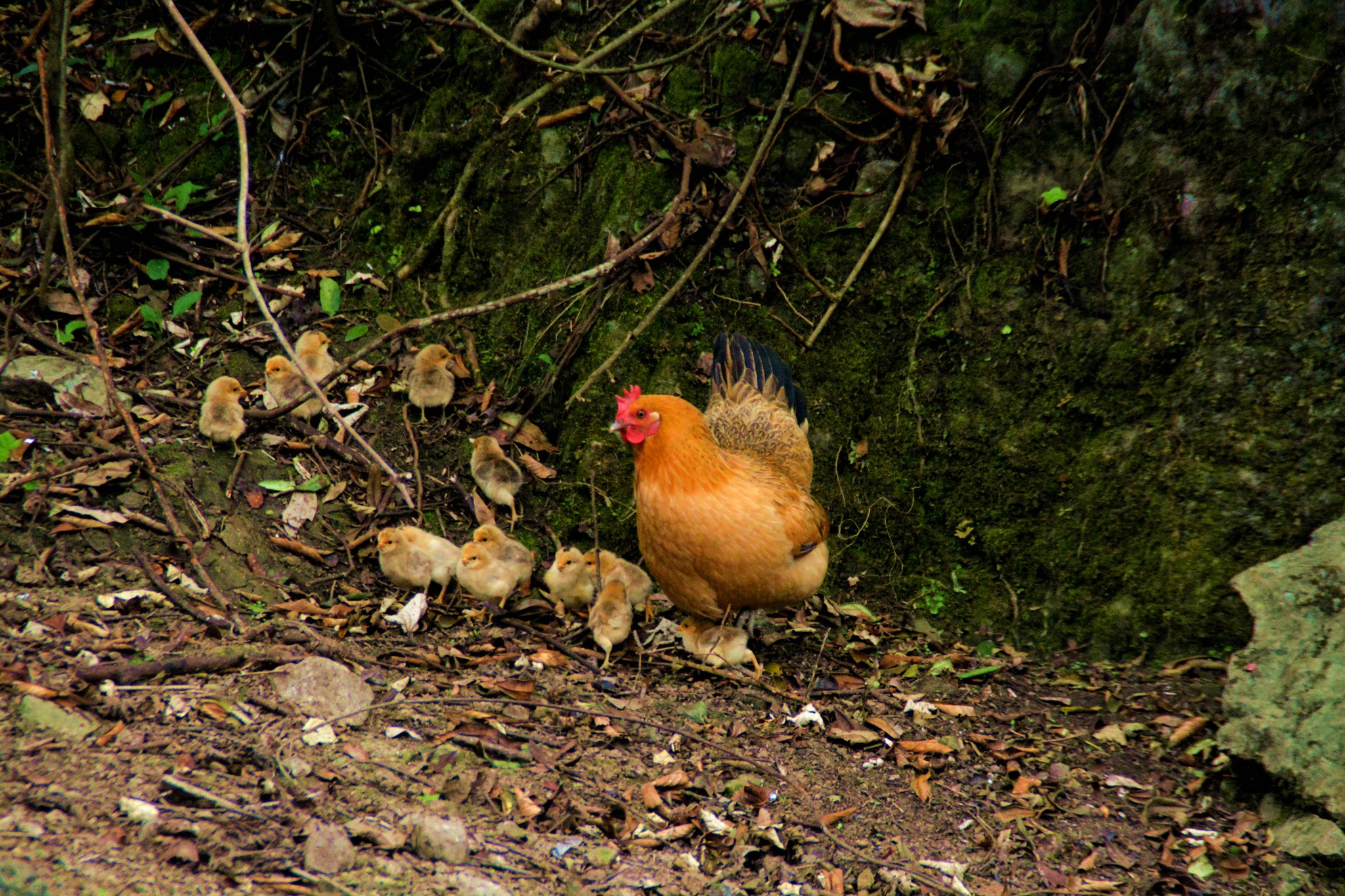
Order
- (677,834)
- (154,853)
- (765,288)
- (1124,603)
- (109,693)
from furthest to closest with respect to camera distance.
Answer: (765,288) < (1124,603) < (677,834) < (109,693) < (154,853)

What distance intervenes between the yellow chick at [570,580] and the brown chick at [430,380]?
1.28 m

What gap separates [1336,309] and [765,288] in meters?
2.90

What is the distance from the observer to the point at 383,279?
5.54 m

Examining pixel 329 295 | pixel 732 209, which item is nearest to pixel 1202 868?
pixel 732 209

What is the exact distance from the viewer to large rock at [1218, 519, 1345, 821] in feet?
11.0

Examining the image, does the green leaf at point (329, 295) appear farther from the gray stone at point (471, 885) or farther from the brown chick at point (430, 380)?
the gray stone at point (471, 885)

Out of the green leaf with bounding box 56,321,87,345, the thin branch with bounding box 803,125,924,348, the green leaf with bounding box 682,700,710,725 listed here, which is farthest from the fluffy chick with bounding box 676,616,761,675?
the green leaf with bounding box 56,321,87,345

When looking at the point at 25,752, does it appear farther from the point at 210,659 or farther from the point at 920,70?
the point at 920,70

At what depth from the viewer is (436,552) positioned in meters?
4.42

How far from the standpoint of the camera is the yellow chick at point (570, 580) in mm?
4609

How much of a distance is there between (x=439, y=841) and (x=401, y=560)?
201 cm

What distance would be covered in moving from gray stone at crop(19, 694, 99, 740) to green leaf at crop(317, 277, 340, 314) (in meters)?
3.24

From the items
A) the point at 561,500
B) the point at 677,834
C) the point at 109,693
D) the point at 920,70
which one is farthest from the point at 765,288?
the point at 109,693

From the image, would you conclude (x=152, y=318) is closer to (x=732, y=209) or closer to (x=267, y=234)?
(x=267, y=234)
